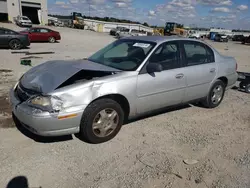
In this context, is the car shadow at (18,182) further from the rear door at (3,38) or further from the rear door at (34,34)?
the rear door at (34,34)

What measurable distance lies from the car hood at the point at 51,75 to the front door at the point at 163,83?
0.55 m

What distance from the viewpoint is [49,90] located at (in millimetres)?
2979

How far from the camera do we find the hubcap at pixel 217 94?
5008 millimetres

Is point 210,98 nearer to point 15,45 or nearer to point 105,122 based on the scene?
point 105,122

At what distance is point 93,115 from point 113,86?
1.69 feet

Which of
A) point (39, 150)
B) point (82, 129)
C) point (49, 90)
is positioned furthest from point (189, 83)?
point (39, 150)

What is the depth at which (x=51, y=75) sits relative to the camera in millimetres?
3365

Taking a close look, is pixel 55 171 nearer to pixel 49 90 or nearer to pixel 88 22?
pixel 49 90

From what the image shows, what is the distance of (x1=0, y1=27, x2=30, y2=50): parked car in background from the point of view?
13596mm

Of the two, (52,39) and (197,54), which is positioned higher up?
(197,54)

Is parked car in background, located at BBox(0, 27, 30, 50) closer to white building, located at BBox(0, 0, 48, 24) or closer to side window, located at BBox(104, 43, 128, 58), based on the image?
side window, located at BBox(104, 43, 128, 58)

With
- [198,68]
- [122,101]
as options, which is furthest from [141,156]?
[198,68]

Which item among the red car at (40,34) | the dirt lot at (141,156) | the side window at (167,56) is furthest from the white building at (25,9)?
the side window at (167,56)

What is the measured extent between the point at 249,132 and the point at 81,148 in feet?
10.1
